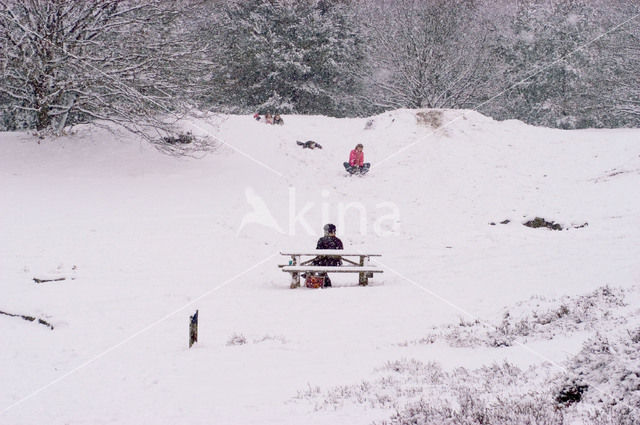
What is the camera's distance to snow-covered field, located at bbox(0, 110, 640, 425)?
5.45 m

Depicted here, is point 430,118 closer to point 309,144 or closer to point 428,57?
point 428,57

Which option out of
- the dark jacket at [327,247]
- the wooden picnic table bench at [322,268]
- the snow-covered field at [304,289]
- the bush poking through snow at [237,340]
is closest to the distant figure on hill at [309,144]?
the snow-covered field at [304,289]

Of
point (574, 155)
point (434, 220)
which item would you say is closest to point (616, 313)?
point (434, 220)

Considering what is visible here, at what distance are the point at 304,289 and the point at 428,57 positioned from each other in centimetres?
2575

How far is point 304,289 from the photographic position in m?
11.7

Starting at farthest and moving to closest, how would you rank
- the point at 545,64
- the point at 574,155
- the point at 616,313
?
the point at 545,64 < the point at 574,155 < the point at 616,313

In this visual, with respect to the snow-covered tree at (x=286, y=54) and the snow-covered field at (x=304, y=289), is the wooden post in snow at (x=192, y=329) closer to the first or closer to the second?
the snow-covered field at (x=304, y=289)

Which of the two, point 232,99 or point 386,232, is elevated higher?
point 232,99

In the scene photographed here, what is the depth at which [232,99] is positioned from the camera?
41.3 metres

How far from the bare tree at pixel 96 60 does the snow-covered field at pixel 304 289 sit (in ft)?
8.38

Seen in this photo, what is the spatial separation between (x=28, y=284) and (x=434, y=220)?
1335 cm

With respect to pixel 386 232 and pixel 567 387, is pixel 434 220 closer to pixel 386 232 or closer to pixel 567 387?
pixel 386 232

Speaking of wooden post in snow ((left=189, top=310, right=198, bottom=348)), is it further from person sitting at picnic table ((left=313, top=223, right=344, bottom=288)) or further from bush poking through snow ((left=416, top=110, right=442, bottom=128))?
bush poking through snow ((left=416, top=110, right=442, bottom=128))

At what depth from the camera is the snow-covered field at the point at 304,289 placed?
5449mm
